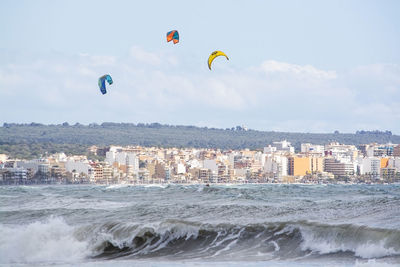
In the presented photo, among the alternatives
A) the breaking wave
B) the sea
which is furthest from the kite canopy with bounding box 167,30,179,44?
the breaking wave

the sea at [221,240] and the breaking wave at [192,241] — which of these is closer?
the sea at [221,240]

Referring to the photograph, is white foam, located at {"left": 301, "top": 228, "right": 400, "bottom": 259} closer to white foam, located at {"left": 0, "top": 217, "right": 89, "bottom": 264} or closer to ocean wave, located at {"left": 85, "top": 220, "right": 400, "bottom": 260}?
ocean wave, located at {"left": 85, "top": 220, "right": 400, "bottom": 260}

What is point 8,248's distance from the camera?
738 inches

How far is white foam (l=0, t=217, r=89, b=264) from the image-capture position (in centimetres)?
1794

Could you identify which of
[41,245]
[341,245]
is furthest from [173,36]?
[341,245]

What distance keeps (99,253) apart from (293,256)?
4480 millimetres

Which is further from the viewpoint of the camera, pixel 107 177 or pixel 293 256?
pixel 107 177

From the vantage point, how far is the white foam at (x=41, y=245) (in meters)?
17.9

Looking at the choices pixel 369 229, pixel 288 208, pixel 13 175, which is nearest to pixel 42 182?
pixel 13 175

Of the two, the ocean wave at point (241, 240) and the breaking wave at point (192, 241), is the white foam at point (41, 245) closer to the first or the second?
the breaking wave at point (192, 241)

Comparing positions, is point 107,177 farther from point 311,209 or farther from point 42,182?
point 311,209

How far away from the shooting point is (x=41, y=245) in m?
18.9

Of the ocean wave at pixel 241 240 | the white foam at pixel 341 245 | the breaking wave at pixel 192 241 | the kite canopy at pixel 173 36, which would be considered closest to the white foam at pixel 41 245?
the breaking wave at pixel 192 241

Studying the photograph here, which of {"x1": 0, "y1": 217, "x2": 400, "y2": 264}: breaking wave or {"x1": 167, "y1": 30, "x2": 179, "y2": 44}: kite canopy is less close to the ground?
{"x1": 167, "y1": 30, "x2": 179, "y2": 44}: kite canopy
